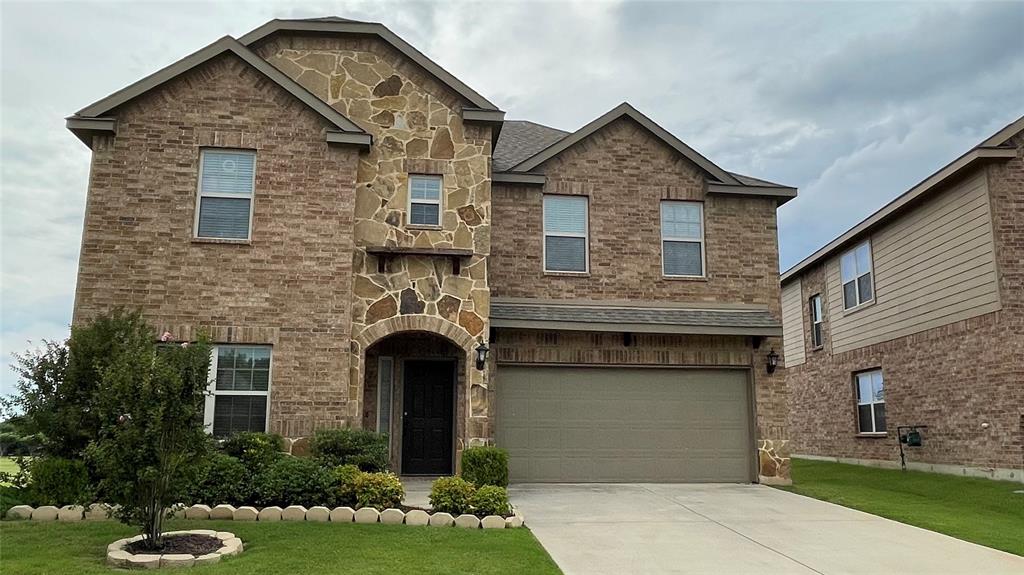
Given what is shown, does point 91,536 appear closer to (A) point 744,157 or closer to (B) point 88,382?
(B) point 88,382

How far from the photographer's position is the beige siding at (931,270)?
49.0 feet

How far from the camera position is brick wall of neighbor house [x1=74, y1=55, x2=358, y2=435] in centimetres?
1208

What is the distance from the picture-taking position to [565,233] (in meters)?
15.1

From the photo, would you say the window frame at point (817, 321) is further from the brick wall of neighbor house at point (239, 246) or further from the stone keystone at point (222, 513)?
the stone keystone at point (222, 513)

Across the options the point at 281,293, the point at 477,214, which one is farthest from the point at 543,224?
the point at 281,293

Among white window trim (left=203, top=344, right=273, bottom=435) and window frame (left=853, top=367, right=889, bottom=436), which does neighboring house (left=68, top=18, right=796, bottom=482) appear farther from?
window frame (left=853, top=367, right=889, bottom=436)

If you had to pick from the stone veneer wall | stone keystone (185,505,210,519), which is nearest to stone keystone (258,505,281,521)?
stone keystone (185,505,210,519)

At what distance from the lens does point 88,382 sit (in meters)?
10.3

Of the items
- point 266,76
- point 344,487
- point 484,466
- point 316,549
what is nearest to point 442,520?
point 344,487

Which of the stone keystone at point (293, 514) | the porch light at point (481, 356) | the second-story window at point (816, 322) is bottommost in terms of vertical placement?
the stone keystone at point (293, 514)

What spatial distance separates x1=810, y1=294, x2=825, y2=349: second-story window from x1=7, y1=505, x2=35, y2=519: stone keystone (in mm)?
19511

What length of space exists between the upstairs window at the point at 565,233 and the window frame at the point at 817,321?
10.3 m

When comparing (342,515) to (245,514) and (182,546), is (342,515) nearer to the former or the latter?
(245,514)

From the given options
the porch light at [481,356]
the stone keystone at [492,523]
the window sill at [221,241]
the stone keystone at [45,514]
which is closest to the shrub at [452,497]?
the stone keystone at [492,523]
